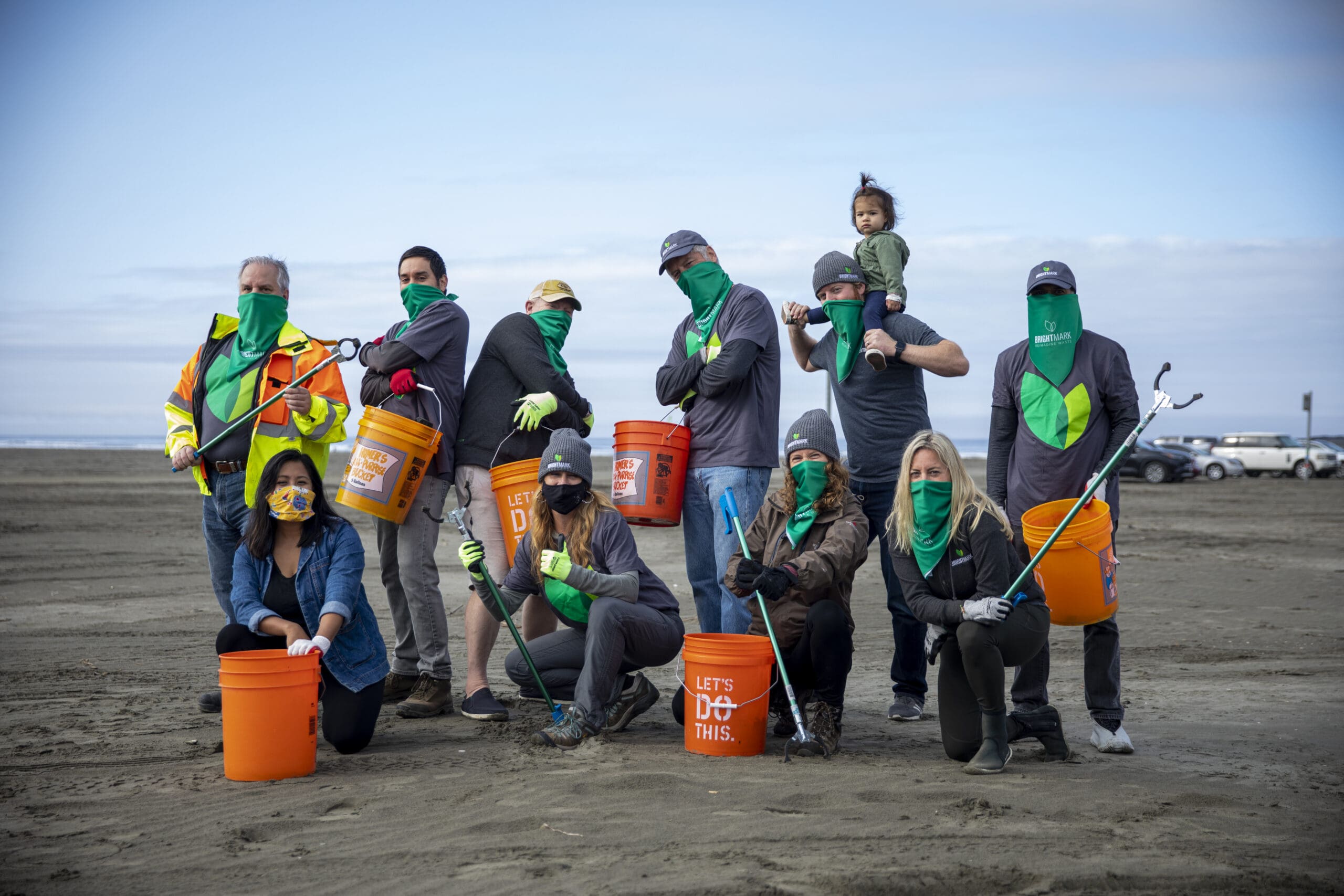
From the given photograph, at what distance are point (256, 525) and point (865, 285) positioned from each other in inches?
126

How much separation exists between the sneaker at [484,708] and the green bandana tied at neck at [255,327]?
6.77 feet

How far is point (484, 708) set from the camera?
552 cm

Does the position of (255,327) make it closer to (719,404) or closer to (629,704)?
(719,404)

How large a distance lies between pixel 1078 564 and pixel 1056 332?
110cm

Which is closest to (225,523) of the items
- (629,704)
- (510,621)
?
(510,621)

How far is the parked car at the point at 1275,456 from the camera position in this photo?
3641 centimetres

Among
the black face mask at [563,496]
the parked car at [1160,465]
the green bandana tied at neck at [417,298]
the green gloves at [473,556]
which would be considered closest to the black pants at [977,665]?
the black face mask at [563,496]

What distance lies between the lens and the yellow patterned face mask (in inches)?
193

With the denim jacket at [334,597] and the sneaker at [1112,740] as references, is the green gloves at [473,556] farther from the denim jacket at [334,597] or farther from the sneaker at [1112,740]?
the sneaker at [1112,740]

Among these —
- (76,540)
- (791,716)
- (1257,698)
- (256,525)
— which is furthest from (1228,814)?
(76,540)

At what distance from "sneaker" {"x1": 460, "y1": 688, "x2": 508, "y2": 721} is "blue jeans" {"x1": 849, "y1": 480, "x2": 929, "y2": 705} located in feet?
6.58

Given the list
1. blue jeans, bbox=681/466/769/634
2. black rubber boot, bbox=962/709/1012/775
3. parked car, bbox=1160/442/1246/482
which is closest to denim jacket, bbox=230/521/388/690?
blue jeans, bbox=681/466/769/634

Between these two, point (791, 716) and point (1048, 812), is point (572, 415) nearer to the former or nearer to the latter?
point (791, 716)

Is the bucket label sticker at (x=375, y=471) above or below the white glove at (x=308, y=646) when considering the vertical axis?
above
